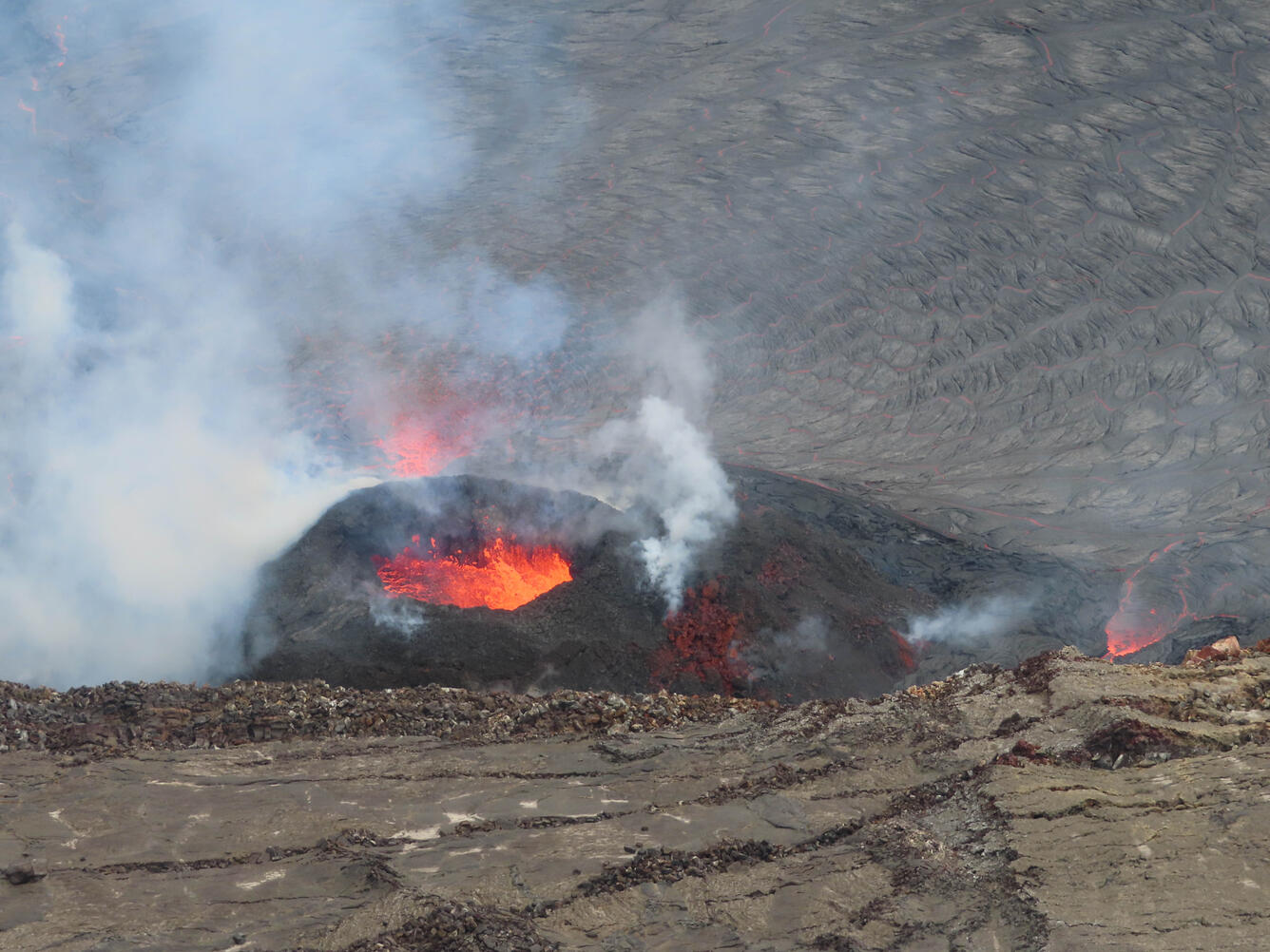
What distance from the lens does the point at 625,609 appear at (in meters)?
17.0

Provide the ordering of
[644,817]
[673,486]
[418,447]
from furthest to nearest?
[418,447] < [673,486] < [644,817]

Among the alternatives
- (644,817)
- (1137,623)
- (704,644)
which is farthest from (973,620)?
(644,817)

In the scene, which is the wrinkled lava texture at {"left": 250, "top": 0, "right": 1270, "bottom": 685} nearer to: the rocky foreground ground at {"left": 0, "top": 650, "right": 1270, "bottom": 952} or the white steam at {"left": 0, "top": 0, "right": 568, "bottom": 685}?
the white steam at {"left": 0, "top": 0, "right": 568, "bottom": 685}

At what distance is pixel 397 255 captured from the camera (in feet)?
103

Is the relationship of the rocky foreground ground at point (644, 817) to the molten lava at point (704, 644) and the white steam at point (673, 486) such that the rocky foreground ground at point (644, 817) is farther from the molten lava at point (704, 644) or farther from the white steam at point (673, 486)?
the white steam at point (673, 486)

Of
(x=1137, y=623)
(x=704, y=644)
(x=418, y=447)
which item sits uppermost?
(x=704, y=644)

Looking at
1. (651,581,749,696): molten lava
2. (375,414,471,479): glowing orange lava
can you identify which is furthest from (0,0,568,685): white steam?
(651,581,749,696): molten lava

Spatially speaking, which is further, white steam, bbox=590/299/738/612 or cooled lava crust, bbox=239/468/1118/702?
white steam, bbox=590/299/738/612

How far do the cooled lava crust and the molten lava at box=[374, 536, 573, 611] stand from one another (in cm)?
24

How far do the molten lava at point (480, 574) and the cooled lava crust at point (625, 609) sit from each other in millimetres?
237

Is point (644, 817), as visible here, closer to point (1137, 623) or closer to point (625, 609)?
point (625, 609)

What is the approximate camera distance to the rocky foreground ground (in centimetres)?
700

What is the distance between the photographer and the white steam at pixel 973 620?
714 inches

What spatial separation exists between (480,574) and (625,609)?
3.20 metres
